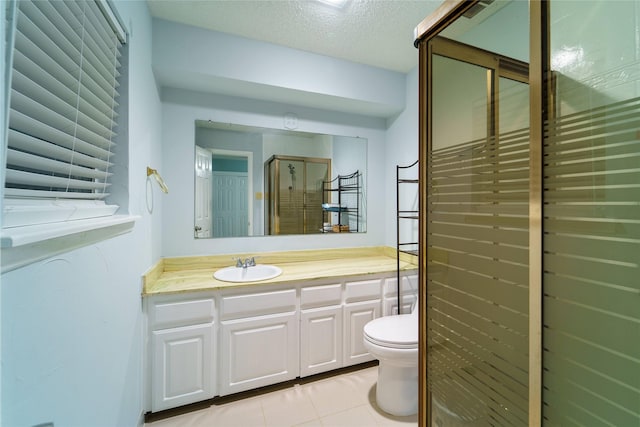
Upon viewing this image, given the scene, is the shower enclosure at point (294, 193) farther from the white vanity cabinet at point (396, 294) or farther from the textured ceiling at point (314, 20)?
the textured ceiling at point (314, 20)

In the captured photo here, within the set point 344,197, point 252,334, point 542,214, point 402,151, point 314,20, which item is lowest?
point 252,334

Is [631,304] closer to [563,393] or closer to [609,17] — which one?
[563,393]

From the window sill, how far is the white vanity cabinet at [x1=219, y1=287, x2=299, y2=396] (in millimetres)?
908

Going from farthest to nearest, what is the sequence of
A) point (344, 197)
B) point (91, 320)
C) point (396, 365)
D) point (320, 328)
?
point (344, 197)
point (320, 328)
point (396, 365)
point (91, 320)

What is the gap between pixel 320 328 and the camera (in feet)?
6.07

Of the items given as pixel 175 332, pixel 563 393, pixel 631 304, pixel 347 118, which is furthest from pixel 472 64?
pixel 175 332

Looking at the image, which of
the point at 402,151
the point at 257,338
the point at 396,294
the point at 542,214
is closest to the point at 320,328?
the point at 257,338

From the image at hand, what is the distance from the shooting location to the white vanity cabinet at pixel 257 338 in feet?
5.35

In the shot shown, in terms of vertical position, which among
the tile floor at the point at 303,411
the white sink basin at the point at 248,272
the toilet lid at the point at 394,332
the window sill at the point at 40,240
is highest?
the window sill at the point at 40,240

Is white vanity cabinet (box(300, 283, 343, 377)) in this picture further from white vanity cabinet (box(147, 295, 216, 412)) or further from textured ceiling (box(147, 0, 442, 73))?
textured ceiling (box(147, 0, 442, 73))

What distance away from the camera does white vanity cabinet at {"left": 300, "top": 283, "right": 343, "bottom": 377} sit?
5.93 feet

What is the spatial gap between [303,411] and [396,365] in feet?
2.09

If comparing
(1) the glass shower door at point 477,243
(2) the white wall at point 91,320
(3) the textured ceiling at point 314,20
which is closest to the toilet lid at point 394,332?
(1) the glass shower door at point 477,243

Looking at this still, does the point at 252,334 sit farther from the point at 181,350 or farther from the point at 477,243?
the point at 477,243
